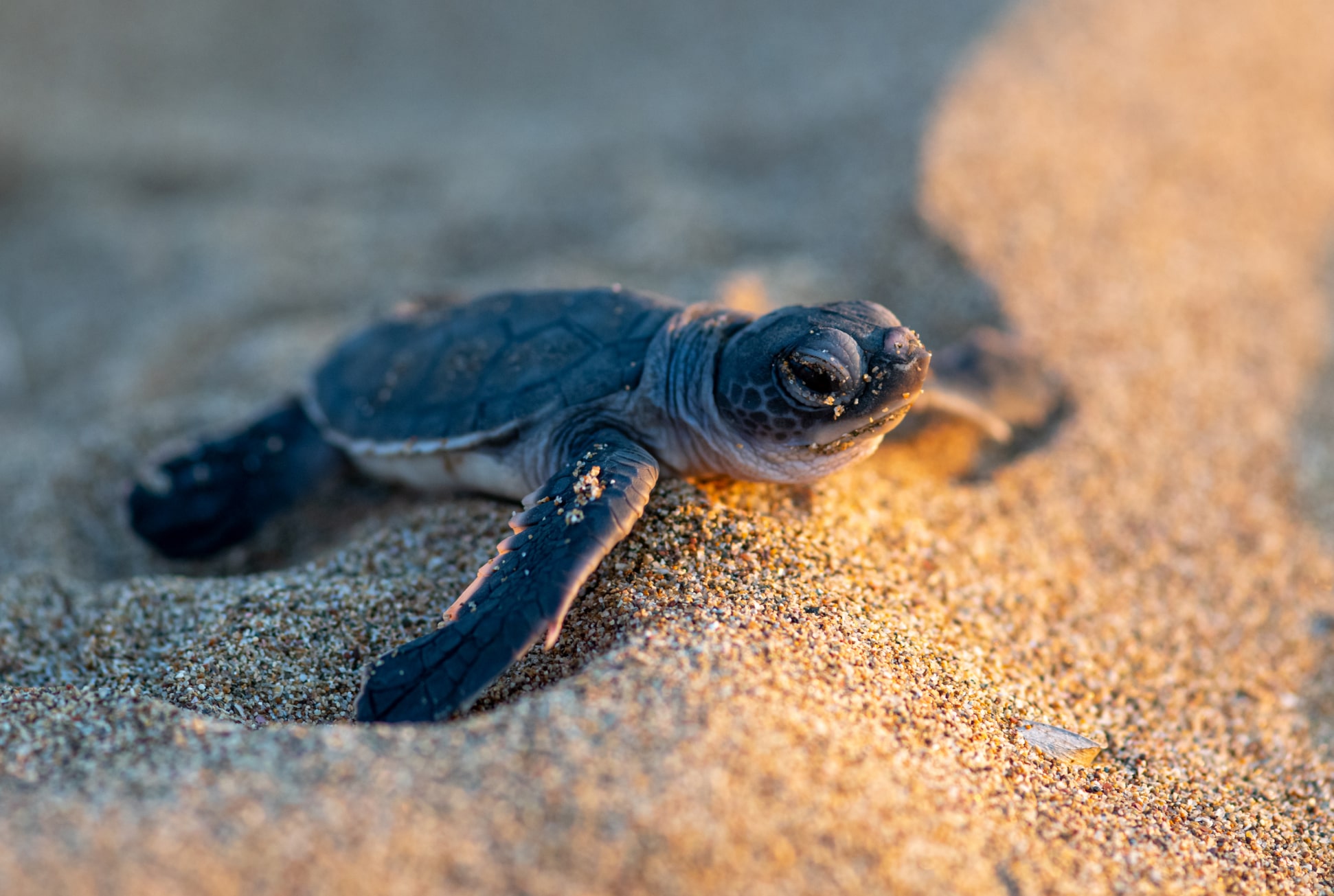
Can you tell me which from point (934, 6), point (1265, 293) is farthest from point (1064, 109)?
point (934, 6)

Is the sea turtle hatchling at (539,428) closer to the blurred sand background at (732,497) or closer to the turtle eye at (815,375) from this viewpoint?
the turtle eye at (815,375)

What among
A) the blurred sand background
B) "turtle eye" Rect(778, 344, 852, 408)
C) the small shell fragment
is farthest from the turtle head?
the small shell fragment

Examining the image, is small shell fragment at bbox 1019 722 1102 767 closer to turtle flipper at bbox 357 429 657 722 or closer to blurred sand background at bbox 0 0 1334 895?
blurred sand background at bbox 0 0 1334 895

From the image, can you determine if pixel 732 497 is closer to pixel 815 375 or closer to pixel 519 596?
pixel 815 375

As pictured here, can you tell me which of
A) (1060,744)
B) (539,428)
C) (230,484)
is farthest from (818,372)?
(230,484)

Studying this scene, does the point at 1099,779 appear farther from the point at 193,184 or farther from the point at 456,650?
the point at 193,184

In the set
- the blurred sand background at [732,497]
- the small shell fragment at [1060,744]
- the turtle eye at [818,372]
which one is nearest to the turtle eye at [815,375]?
the turtle eye at [818,372]
